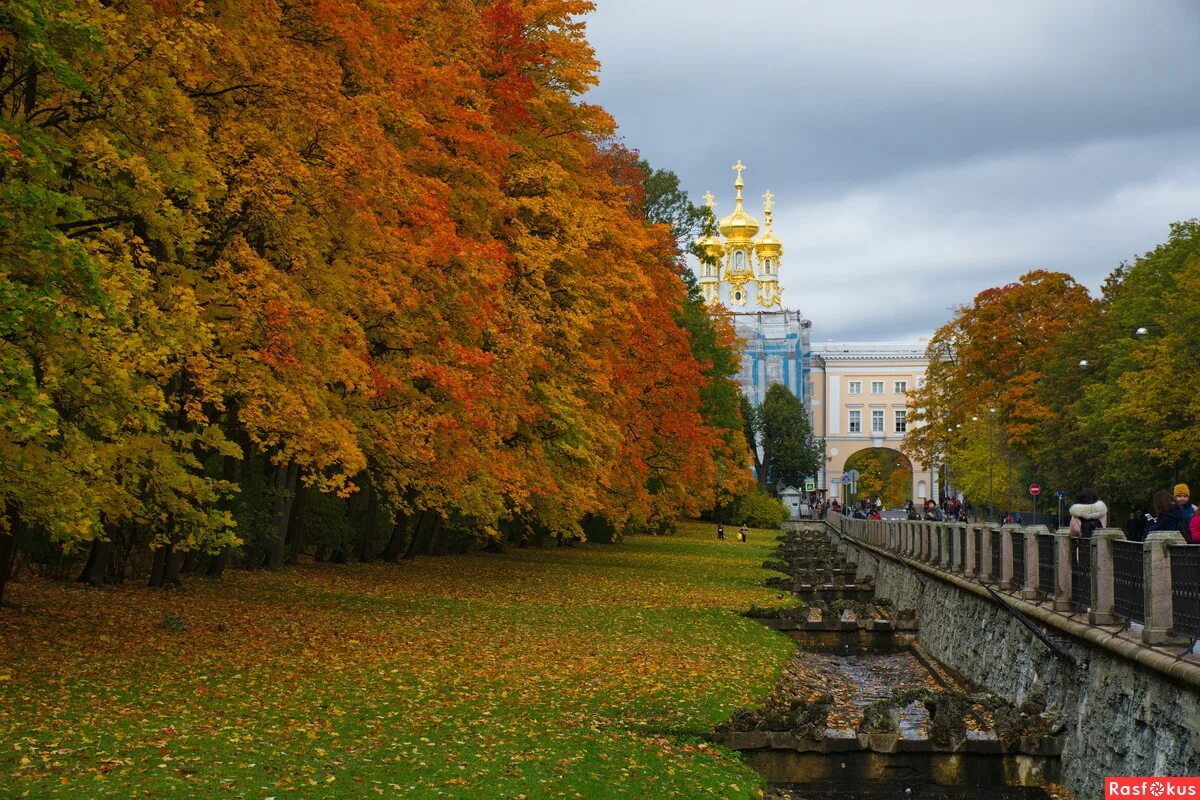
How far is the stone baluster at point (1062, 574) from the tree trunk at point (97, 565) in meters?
13.2

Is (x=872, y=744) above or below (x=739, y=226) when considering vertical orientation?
below

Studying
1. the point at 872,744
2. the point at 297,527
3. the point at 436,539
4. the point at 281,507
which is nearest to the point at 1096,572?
the point at 872,744

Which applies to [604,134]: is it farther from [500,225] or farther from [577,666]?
[577,666]

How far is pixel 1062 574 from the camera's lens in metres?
15.4

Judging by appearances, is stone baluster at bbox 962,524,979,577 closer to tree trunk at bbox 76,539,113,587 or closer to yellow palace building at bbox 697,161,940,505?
tree trunk at bbox 76,539,113,587

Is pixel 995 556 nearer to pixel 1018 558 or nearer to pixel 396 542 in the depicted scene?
pixel 1018 558

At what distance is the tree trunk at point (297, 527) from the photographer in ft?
90.5

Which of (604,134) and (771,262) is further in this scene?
(771,262)

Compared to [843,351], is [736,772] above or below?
below

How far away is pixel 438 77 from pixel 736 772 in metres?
13.8

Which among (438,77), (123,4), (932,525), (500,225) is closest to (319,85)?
(123,4)

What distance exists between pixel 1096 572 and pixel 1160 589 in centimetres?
209

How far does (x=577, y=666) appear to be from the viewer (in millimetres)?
16938

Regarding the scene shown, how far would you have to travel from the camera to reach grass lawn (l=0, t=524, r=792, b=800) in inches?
413
